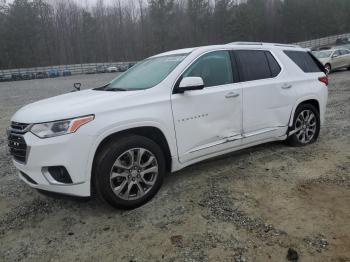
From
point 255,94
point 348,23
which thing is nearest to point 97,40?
point 348,23

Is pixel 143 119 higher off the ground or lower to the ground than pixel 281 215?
higher

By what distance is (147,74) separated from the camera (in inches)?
174

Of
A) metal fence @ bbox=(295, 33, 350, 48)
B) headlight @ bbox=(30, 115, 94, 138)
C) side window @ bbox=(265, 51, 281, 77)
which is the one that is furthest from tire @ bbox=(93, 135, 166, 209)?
metal fence @ bbox=(295, 33, 350, 48)

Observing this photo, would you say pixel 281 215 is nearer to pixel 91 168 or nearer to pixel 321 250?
pixel 321 250

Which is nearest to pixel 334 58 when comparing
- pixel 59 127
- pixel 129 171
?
pixel 129 171

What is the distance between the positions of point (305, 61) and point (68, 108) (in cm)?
406

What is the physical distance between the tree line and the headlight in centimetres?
6763

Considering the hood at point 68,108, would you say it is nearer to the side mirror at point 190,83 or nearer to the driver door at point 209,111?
the side mirror at point 190,83

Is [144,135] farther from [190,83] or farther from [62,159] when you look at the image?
[62,159]

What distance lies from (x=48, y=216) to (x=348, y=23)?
3147 inches

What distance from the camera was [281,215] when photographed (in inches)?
135

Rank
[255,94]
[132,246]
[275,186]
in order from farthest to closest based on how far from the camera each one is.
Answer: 1. [255,94]
2. [275,186]
3. [132,246]

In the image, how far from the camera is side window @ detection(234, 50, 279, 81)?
4.67 meters

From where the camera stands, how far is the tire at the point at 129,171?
135 inches
